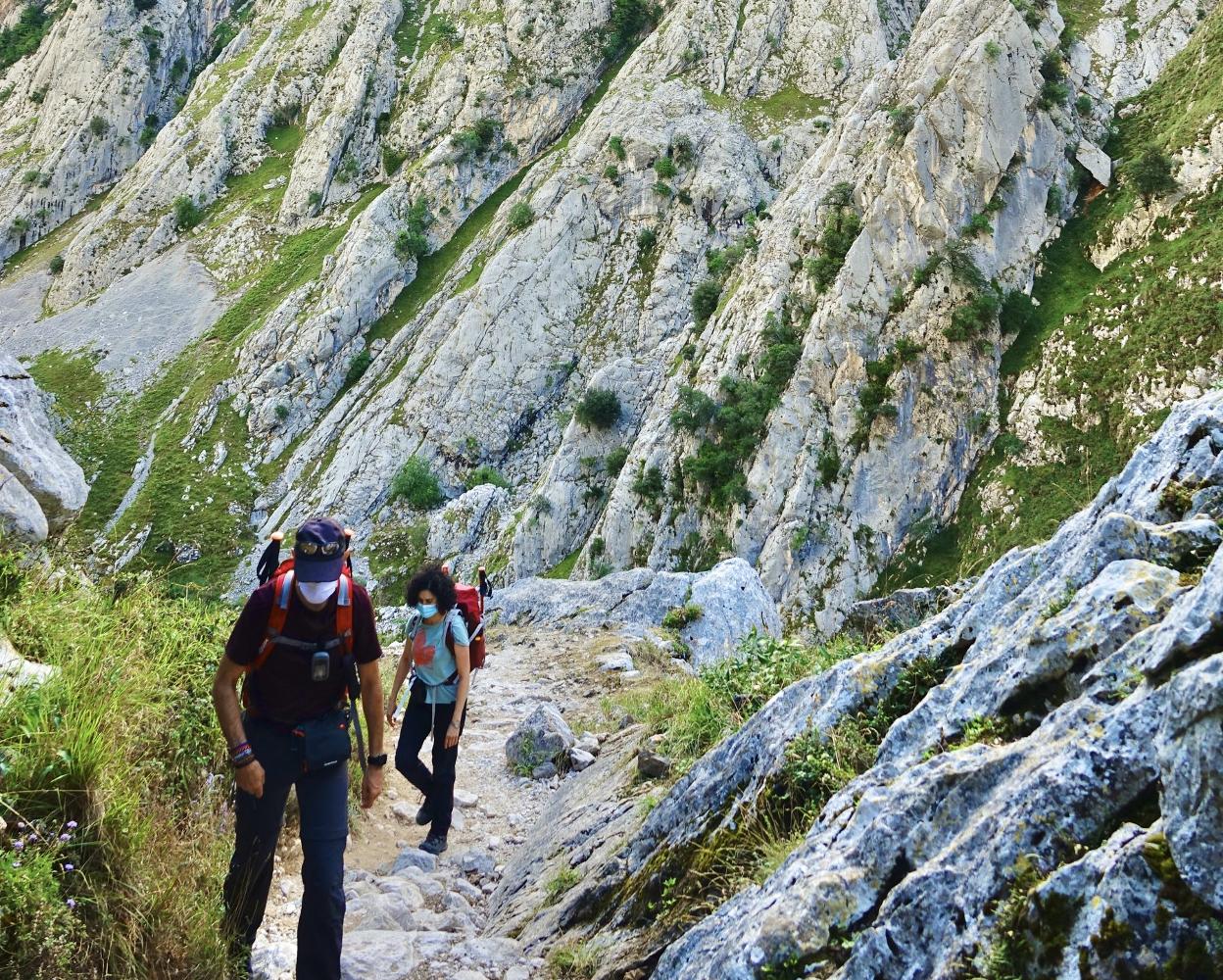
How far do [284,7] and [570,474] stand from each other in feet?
213

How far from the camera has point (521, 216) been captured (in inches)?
2131

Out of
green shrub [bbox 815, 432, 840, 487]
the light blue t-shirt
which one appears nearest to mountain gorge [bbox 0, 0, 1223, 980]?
green shrub [bbox 815, 432, 840, 487]

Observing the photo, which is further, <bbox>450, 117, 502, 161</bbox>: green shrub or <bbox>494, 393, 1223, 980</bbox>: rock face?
<bbox>450, 117, 502, 161</bbox>: green shrub

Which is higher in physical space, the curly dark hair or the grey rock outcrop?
the curly dark hair

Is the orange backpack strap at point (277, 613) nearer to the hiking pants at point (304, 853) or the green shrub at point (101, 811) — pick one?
the hiking pants at point (304, 853)

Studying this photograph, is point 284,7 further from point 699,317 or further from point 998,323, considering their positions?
point 998,323

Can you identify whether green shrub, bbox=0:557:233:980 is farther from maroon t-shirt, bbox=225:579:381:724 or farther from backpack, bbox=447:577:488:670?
backpack, bbox=447:577:488:670

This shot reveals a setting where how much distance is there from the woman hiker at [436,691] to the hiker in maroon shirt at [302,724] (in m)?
2.66

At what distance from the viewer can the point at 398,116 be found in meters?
65.2

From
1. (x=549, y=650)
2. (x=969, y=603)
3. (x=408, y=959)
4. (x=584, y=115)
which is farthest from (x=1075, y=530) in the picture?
(x=584, y=115)

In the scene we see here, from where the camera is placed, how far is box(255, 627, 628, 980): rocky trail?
481cm

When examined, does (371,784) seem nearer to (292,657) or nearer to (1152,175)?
(292,657)

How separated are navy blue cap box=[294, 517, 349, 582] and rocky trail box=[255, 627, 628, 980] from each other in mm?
2314

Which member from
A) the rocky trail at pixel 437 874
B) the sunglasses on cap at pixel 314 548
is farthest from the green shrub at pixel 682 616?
the sunglasses on cap at pixel 314 548
